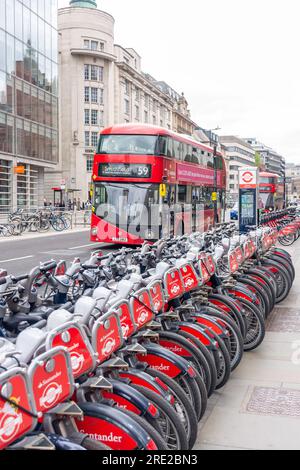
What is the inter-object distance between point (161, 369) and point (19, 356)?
1312mm

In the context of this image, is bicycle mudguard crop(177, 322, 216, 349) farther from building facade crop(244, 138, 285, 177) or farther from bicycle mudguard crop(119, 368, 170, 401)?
building facade crop(244, 138, 285, 177)

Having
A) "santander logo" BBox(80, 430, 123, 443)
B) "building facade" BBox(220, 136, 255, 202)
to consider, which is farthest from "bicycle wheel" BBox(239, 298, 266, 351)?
"building facade" BBox(220, 136, 255, 202)

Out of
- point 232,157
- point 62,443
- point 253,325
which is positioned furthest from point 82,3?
point 232,157

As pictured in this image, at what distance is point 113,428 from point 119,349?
82 cm

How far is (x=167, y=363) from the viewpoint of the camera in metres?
3.56

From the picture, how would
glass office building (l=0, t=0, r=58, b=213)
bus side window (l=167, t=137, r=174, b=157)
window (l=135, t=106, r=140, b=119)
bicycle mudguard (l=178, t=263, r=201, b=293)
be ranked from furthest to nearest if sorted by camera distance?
1. window (l=135, t=106, r=140, b=119)
2. glass office building (l=0, t=0, r=58, b=213)
3. bus side window (l=167, t=137, r=174, b=157)
4. bicycle mudguard (l=178, t=263, r=201, b=293)

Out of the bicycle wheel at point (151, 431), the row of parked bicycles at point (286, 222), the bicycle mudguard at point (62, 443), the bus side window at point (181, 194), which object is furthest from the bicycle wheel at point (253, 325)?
the bus side window at point (181, 194)

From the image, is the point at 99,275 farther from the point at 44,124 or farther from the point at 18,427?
the point at 44,124

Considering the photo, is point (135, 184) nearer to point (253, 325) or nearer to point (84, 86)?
point (253, 325)

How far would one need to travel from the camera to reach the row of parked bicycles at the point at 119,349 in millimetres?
2389

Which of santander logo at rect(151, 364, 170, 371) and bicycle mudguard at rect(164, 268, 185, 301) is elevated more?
bicycle mudguard at rect(164, 268, 185, 301)

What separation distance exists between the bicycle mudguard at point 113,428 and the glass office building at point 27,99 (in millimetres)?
30511

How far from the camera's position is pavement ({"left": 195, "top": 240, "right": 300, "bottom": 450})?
3.66 metres

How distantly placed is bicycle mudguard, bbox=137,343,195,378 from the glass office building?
29688 millimetres
